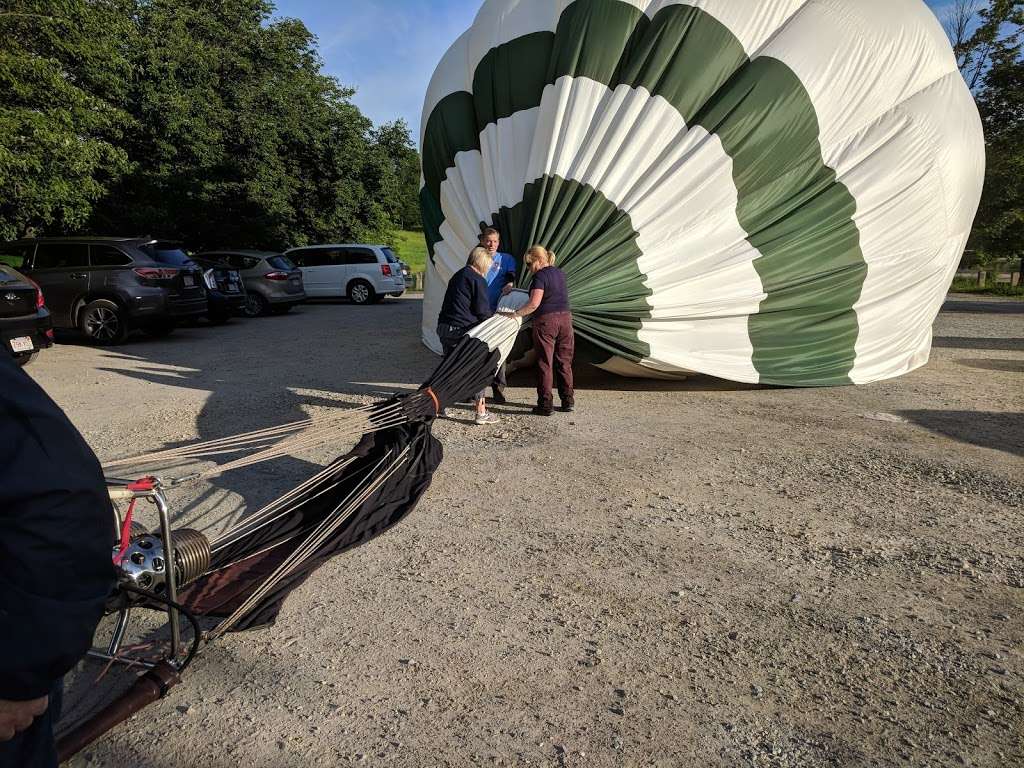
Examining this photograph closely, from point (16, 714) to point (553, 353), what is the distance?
554 centimetres

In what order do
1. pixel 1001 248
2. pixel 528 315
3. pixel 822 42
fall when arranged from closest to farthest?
pixel 528 315
pixel 822 42
pixel 1001 248

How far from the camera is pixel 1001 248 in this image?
1997 centimetres

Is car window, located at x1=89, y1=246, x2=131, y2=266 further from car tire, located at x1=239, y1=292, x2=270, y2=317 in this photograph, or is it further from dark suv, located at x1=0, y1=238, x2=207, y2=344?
car tire, located at x1=239, y1=292, x2=270, y2=317

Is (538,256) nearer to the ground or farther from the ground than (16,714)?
farther from the ground

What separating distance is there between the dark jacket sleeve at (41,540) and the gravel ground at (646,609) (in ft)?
4.52

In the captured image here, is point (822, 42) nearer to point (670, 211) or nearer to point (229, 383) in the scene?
point (670, 211)

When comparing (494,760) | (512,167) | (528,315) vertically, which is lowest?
(494,760)

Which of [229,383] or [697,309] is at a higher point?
[697,309]

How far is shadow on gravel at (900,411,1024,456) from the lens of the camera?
5.89 metres

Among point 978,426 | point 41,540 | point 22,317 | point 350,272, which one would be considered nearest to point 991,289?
point 350,272

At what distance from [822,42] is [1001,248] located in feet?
55.7

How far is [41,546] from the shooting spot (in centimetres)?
123

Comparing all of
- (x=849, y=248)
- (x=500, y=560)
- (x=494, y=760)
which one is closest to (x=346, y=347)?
(x=849, y=248)

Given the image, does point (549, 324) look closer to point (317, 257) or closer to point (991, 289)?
point (317, 257)
